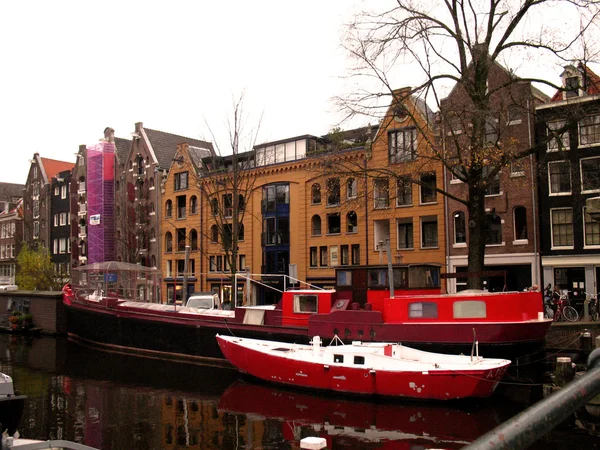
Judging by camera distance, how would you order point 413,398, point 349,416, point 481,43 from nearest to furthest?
point 349,416
point 413,398
point 481,43

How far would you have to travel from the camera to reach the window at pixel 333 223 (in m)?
41.4

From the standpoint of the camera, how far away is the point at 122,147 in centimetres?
6134

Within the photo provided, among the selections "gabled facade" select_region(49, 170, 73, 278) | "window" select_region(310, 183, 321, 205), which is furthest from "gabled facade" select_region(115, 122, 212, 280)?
"window" select_region(310, 183, 321, 205)

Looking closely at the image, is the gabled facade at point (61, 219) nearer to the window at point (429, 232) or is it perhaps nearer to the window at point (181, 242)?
the window at point (181, 242)

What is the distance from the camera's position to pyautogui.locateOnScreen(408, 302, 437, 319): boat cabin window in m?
21.3

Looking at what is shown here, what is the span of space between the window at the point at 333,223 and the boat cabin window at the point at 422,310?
19848mm

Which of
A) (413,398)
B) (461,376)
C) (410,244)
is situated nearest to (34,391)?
(413,398)

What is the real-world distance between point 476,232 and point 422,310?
4.59 metres

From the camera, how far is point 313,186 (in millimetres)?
42812

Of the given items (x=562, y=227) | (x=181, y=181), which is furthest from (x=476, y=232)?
(x=181, y=181)

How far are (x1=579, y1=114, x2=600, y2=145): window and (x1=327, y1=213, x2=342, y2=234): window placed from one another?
16.6m

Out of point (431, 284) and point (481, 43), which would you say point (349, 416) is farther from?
point (481, 43)

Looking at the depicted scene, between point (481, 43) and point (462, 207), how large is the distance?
46.0ft

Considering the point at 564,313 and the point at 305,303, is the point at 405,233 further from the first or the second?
the point at 305,303
